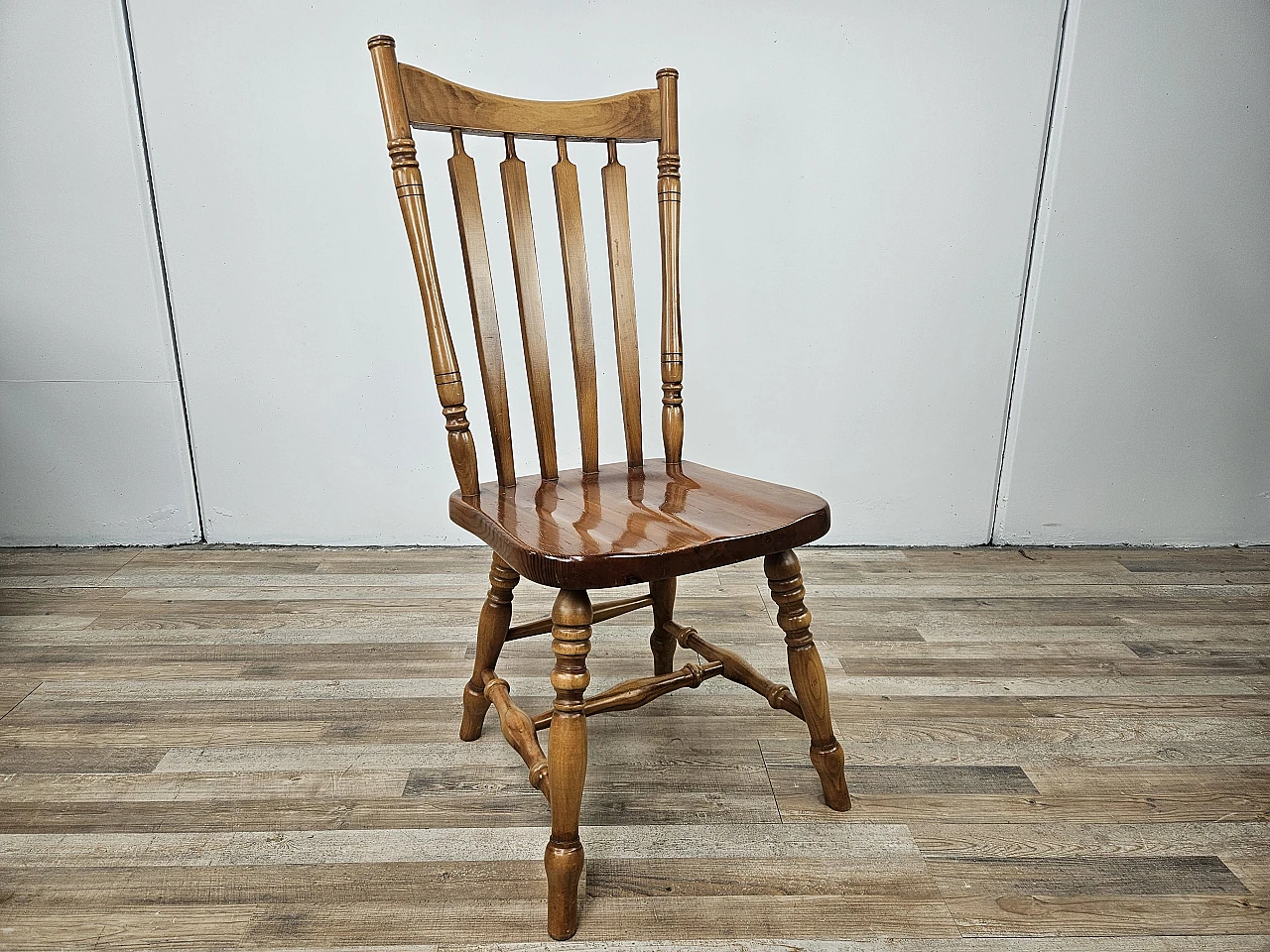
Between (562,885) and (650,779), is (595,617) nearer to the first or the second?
(650,779)

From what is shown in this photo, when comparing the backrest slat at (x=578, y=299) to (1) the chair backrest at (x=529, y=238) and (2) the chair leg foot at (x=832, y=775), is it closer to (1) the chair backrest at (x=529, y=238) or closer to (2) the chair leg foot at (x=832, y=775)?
(1) the chair backrest at (x=529, y=238)

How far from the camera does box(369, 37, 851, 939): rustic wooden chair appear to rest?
1.03 m

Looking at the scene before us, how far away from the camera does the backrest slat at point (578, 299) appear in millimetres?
1354

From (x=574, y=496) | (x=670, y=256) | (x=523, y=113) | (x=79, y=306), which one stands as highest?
(x=523, y=113)

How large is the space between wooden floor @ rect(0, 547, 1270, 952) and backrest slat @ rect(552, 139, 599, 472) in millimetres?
616

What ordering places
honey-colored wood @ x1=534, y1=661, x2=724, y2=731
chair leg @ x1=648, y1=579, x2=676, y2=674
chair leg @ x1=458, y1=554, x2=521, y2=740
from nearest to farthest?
honey-colored wood @ x1=534, y1=661, x2=724, y2=731 < chair leg @ x1=458, y1=554, x2=521, y2=740 < chair leg @ x1=648, y1=579, x2=676, y2=674

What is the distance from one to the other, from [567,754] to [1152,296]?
2.30m

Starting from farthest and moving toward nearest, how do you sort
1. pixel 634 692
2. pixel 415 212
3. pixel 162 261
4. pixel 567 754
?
1. pixel 162 261
2. pixel 634 692
3. pixel 415 212
4. pixel 567 754

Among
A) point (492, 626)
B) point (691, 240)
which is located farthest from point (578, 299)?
point (691, 240)

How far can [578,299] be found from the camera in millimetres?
1378

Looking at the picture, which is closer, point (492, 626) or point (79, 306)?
point (492, 626)

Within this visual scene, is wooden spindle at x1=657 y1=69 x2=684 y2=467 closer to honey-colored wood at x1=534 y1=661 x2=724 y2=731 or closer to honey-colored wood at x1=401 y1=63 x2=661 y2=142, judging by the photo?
honey-colored wood at x1=401 y1=63 x2=661 y2=142

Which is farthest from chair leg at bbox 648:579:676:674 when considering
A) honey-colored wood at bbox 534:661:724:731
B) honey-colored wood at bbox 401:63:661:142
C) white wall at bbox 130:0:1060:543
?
white wall at bbox 130:0:1060:543

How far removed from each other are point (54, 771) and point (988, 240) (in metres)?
2.58
